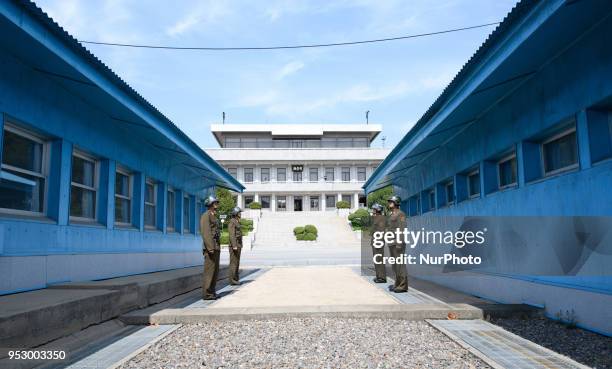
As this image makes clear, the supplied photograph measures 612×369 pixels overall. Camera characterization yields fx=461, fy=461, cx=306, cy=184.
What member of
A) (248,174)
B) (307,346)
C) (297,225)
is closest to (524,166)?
(307,346)

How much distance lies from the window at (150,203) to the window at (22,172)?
16.0ft

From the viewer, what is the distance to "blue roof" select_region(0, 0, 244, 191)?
504 centimetres

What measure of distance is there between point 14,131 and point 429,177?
10.7m

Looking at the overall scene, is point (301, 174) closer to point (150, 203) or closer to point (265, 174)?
point (265, 174)

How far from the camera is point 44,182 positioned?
7.47 m

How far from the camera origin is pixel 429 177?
13.9 meters

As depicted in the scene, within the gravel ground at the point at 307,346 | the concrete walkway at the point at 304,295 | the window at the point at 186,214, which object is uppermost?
the window at the point at 186,214

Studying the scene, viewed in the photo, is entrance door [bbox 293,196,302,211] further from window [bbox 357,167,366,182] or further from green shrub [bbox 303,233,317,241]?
green shrub [bbox 303,233,317,241]

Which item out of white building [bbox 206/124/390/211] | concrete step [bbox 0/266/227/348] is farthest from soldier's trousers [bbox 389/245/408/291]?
white building [bbox 206/124/390/211]

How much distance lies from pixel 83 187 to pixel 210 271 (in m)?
2.87

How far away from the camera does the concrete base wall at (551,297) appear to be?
5.38 metres

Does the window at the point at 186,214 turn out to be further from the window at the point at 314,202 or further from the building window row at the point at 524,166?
the window at the point at 314,202

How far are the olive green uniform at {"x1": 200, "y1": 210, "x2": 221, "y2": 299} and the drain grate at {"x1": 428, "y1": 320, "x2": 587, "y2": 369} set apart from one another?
13.4ft

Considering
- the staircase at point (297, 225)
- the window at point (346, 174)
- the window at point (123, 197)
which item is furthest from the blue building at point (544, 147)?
the window at point (346, 174)
